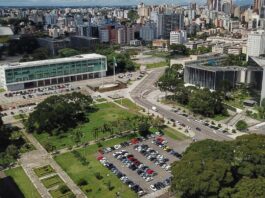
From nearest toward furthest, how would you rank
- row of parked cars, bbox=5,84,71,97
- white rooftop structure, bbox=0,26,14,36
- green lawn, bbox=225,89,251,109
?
1. green lawn, bbox=225,89,251,109
2. row of parked cars, bbox=5,84,71,97
3. white rooftop structure, bbox=0,26,14,36

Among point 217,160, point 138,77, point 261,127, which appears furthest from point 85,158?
point 138,77

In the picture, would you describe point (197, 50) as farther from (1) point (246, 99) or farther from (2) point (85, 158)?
(2) point (85, 158)

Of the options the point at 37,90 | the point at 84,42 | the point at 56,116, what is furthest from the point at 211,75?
the point at 84,42

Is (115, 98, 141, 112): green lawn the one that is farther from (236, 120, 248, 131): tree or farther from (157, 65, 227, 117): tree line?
(236, 120, 248, 131): tree

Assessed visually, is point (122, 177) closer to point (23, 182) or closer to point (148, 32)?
point (23, 182)

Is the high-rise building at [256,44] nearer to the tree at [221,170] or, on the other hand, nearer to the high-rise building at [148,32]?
the high-rise building at [148,32]

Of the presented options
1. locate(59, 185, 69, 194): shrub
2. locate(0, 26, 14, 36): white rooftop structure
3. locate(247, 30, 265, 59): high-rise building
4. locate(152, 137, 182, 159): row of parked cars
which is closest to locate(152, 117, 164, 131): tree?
locate(152, 137, 182, 159): row of parked cars

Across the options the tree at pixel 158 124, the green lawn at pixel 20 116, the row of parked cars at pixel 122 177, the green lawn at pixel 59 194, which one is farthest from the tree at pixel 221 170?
the green lawn at pixel 20 116
